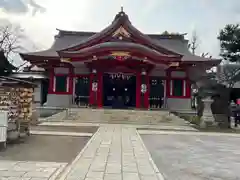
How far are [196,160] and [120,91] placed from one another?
18236mm

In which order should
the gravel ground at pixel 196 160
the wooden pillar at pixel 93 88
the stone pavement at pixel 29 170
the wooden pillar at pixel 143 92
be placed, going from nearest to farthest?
the stone pavement at pixel 29 170 → the gravel ground at pixel 196 160 → the wooden pillar at pixel 93 88 → the wooden pillar at pixel 143 92

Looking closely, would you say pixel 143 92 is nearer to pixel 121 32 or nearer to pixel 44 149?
pixel 121 32

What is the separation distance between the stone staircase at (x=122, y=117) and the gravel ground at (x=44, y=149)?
7120 millimetres

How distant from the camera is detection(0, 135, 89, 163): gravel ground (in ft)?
21.9

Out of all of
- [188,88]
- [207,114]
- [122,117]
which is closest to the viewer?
[207,114]

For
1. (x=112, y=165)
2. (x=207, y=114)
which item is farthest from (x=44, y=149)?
(x=207, y=114)

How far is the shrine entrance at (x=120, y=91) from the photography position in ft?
78.4

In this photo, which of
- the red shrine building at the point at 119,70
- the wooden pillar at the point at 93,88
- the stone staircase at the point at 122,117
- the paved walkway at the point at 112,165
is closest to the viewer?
the paved walkway at the point at 112,165

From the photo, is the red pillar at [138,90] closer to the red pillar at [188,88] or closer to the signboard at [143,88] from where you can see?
the signboard at [143,88]

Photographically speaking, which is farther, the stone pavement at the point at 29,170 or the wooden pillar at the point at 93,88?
the wooden pillar at the point at 93,88

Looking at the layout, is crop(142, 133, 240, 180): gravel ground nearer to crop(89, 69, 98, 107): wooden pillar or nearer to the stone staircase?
the stone staircase

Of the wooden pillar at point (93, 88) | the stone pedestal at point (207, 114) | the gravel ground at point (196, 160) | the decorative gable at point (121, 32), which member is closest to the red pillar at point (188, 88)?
the decorative gable at point (121, 32)

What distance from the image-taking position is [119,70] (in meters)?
22.1

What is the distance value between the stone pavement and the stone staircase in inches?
425
